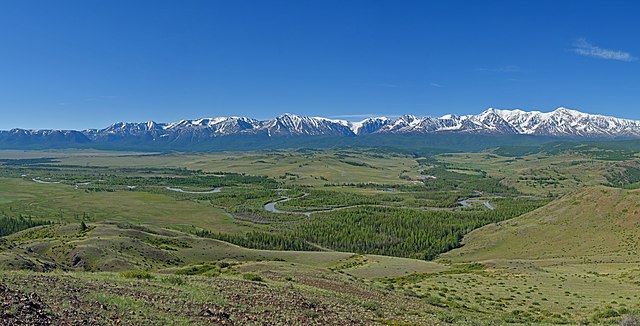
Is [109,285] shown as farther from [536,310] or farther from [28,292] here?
[536,310]

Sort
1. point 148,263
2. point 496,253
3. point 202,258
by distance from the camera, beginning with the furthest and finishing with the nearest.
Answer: point 496,253 → point 202,258 → point 148,263

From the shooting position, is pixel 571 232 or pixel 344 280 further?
pixel 571 232

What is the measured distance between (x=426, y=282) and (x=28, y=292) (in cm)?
5001

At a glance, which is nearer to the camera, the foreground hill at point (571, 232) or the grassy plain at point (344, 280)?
the grassy plain at point (344, 280)

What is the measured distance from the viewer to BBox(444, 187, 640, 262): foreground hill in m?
111

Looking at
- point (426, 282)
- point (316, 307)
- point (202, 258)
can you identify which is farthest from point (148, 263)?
point (316, 307)

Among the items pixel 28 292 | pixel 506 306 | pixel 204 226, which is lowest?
pixel 204 226

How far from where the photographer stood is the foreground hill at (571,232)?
4363 inches

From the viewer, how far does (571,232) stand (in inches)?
5074

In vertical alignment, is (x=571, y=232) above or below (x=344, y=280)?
below

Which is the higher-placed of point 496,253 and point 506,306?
point 506,306

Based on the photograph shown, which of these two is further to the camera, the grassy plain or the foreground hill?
the foreground hill

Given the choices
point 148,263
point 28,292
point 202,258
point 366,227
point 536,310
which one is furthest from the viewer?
point 366,227

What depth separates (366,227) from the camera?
181 meters
